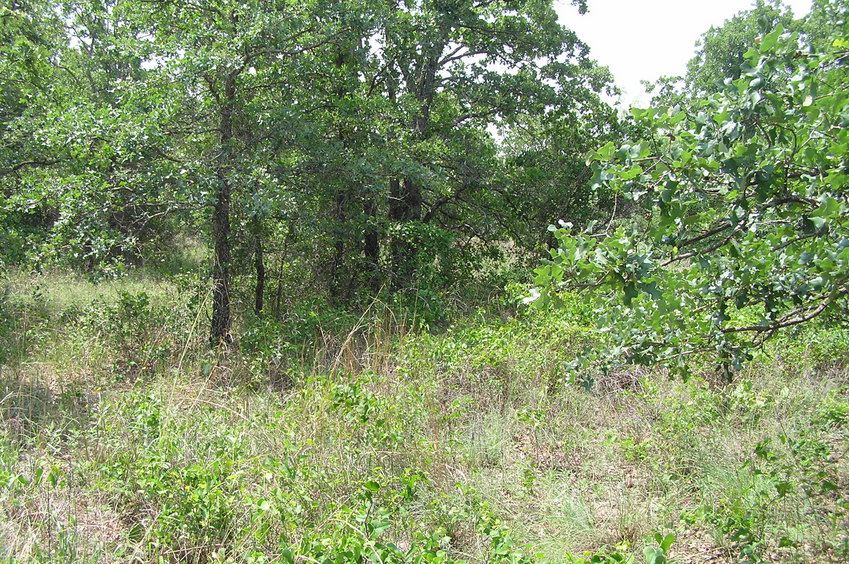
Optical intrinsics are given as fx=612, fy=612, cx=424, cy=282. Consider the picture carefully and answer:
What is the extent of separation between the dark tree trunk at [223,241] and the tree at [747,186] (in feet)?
16.2

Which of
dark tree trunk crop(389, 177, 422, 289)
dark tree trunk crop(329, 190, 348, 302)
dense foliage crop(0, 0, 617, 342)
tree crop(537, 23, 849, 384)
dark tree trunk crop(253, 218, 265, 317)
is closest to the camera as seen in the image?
tree crop(537, 23, 849, 384)

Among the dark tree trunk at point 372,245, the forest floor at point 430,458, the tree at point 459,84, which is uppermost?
the tree at point 459,84

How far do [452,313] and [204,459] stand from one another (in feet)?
15.4

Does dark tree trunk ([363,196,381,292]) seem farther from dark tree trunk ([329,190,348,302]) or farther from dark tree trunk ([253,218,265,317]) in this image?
dark tree trunk ([253,218,265,317])

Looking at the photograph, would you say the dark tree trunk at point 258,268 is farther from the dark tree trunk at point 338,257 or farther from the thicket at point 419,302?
the dark tree trunk at point 338,257

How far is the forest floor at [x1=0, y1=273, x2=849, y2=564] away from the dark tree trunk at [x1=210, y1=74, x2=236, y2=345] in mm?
575

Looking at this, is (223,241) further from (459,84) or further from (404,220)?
(459,84)

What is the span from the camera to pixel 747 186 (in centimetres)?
212

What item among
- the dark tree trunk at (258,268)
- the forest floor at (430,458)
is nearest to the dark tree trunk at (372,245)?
the dark tree trunk at (258,268)

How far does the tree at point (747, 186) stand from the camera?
1934mm

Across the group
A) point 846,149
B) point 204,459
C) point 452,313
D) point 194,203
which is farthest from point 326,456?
point 452,313

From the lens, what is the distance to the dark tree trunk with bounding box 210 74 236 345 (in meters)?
6.53

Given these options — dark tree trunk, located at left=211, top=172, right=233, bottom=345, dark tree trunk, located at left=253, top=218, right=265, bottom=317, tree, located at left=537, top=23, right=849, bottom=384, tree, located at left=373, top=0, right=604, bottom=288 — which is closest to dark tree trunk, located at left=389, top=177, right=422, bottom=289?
tree, located at left=373, top=0, right=604, bottom=288

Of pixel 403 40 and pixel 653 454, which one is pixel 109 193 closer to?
pixel 403 40
